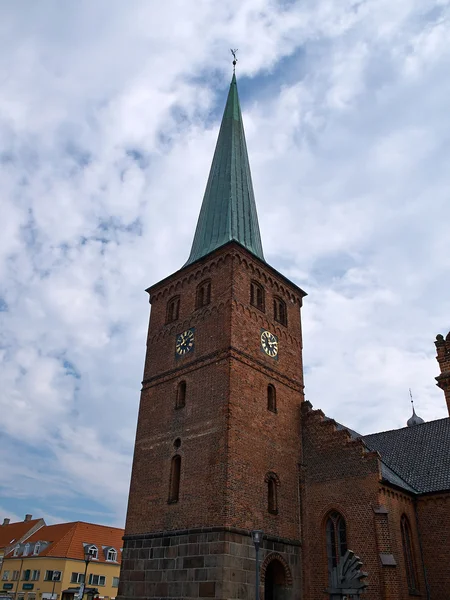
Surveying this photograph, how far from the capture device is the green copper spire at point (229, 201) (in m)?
29.4

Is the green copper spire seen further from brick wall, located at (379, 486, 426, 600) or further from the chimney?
brick wall, located at (379, 486, 426, 600)

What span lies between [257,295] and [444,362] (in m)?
10.5

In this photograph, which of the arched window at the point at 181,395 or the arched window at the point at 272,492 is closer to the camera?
the arched window at the point at 272,492

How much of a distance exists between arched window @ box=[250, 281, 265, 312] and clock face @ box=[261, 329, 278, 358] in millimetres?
1454

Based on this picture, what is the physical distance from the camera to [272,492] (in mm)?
22906

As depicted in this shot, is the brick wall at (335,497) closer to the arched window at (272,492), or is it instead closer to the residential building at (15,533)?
the arched window at (272,492)

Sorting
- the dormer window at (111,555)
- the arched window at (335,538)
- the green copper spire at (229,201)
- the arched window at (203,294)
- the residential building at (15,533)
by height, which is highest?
the green copper spire at (229,201)

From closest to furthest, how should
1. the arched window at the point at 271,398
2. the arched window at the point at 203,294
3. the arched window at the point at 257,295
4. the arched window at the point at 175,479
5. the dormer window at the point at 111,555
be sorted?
the arched window at the point at 175,479
the arched window at the point at 271,398
the arched window at the point at 203,294
the arched window at the point at 257,295
the dormer window at the point at 111,555

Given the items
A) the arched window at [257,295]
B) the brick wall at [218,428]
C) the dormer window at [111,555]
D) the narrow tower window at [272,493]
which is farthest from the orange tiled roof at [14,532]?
the arched window at [257,295]

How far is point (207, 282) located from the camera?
27.2 m

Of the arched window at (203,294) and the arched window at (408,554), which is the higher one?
the arched window at (203,294)

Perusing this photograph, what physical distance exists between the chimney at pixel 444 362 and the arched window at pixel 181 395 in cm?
1327

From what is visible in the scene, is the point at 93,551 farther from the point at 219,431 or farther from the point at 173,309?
the point at 219,431

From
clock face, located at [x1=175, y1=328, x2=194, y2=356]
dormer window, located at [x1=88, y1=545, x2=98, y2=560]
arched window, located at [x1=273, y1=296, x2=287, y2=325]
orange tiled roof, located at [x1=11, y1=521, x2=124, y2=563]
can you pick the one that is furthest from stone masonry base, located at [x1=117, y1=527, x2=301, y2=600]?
dormer window, located at [x1=88, y1=545, x2=98, y2=560]
